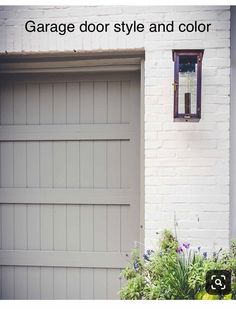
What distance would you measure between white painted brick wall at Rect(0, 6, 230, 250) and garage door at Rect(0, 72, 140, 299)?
0.25 metres

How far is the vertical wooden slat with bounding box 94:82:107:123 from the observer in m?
3.81

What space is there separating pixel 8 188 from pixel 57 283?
2.71 feet

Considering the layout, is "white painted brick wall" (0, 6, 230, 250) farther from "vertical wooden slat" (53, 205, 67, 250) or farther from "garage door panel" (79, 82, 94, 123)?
"vertical wooden slat" (53, 205, 67, 250)

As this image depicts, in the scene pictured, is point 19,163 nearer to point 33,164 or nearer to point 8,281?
point 33,164

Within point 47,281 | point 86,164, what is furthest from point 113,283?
point 86,164

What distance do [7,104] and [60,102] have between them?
420mm

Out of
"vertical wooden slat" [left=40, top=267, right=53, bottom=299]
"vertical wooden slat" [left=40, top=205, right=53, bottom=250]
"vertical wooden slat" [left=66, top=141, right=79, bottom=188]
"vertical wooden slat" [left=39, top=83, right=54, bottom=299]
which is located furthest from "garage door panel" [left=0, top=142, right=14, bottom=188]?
"vertical wooden slat" [left=40, top=267, right=53, bottom=299]

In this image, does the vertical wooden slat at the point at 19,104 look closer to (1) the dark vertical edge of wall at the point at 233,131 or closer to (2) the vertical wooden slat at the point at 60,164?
(2) the vertical wooden slat at the point at 60,164

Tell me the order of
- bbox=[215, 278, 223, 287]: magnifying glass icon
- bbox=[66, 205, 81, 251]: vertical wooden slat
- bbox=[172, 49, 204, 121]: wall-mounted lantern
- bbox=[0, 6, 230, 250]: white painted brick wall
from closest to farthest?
bbox=[215, 278, 223, 287]: magnifying glass icon, bbox=[172, 49, 204, 121]: wall-mounted lantern, bbox=[0, 6, 230, 250]: white painted brick wall, bbox=[66, 205, 81, 251]: vertical wooden slat

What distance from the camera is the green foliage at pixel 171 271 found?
3180mm

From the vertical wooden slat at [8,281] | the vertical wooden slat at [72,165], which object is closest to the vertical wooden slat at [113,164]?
the vertical wooden slat at [72,165]

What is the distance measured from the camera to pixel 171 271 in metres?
3.24

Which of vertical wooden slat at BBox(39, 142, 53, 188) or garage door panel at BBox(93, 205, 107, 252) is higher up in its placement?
vertical wooden slat at BBox(39, 142, 53, 188)
